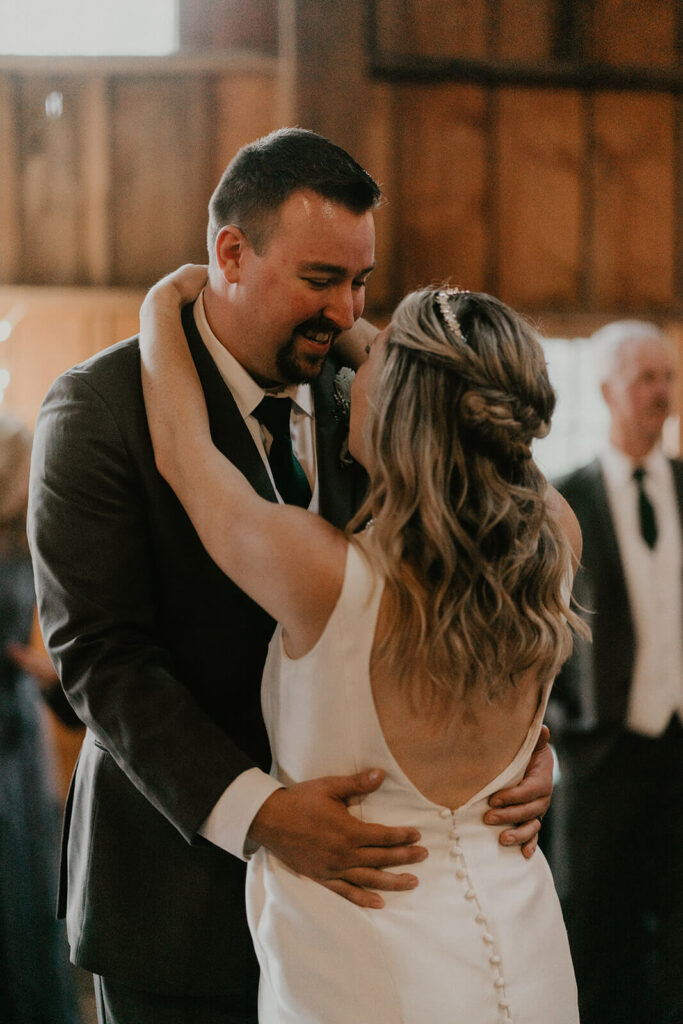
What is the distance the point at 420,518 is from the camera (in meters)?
1.37

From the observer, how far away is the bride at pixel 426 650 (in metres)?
1.37

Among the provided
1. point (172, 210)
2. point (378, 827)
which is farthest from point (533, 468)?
point (172, 210)

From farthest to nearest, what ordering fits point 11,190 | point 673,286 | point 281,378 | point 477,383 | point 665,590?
point 673,286
point 11,190
point 665,590
point 281,378
point 477,383

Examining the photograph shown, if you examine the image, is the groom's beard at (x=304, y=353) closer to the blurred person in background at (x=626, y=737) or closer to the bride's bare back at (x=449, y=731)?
the bride's bare back at (x=449, y=731)

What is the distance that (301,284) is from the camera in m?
1.76

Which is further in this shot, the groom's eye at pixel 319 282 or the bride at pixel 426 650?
the groom's eye at pixel 319 282

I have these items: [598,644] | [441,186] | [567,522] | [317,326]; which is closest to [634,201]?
[441,186]

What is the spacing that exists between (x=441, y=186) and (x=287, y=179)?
2969mm

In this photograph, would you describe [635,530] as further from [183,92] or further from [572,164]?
[183,92]

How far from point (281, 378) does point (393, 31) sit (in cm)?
309

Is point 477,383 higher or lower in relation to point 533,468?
higher

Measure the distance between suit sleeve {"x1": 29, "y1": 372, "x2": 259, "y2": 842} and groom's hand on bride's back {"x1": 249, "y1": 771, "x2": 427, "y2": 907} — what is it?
137 mm

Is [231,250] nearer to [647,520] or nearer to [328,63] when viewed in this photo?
[647,520]

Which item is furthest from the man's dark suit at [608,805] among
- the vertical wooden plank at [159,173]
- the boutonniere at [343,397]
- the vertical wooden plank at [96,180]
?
the vertical wooden plank at [96,180]
